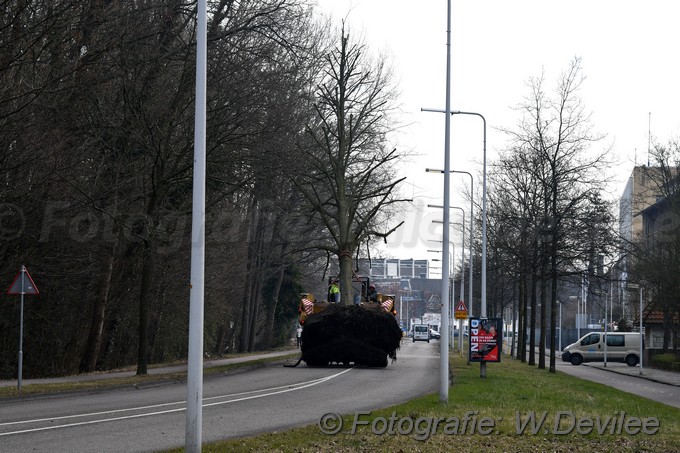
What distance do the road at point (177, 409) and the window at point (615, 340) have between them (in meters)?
33.3

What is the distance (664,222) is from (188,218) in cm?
2467


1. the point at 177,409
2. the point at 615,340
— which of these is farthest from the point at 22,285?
the point at 615,340

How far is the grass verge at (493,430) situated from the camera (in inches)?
477

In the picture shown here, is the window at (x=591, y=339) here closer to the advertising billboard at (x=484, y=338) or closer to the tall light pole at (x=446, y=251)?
the advertising billboard at (x=484, y=338)

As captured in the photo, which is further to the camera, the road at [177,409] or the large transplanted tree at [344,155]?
the large transplanted tree at [344,155]

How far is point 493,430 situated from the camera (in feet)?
45.8

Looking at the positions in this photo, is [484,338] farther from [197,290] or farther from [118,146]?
[197,290]

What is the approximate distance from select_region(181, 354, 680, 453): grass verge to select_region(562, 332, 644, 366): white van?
130 feet

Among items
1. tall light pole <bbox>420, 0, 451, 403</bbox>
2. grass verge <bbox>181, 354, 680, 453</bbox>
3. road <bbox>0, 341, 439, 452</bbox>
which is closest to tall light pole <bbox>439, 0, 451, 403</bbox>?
tall light pole <bbox>420, 0, 451, 403</bbox>

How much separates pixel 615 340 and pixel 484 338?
3337cm

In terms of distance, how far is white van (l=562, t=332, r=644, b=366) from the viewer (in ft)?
192

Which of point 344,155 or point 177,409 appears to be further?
point 344,155

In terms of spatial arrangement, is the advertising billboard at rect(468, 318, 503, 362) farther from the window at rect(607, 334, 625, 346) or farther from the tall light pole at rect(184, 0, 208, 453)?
the window at rect(607, 334, 625, 346)

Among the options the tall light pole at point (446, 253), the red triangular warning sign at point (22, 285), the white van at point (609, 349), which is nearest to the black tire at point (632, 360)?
the white van at point (609, 349)
